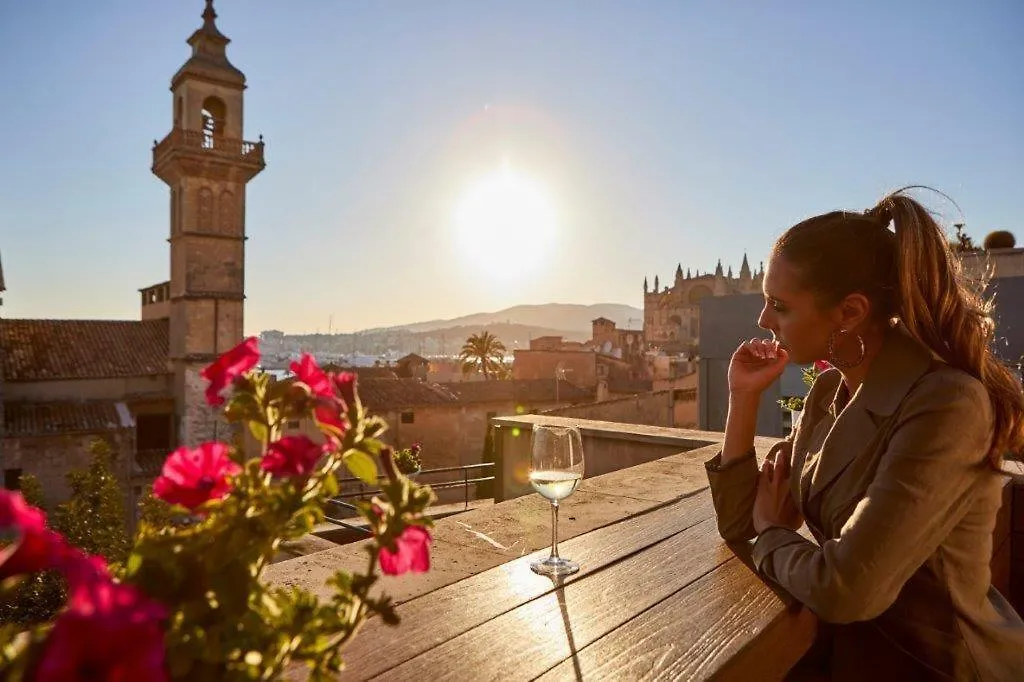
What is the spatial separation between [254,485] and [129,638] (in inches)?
10.3

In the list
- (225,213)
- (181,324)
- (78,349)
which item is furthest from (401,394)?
(78,349)

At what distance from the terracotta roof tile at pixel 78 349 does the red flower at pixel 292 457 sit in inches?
1044

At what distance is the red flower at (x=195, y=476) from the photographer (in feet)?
2.43

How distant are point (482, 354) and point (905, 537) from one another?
46.1m

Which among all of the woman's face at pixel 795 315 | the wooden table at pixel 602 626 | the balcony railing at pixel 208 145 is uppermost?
the balcony railing at pixel 208 145

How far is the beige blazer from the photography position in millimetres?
1675

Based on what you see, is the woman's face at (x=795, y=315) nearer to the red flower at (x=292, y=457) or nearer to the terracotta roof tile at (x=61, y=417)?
the red flower at (x=292, y=457)

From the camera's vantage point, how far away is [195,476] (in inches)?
29.5

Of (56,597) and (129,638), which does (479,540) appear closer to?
(129,638)

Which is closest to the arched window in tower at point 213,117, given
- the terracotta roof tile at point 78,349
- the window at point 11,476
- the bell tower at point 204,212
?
the bell tower at point 204,212

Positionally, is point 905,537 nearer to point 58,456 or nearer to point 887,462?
point 887,462

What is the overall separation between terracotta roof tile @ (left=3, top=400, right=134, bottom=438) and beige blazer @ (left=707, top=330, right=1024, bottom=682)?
24.5 metres

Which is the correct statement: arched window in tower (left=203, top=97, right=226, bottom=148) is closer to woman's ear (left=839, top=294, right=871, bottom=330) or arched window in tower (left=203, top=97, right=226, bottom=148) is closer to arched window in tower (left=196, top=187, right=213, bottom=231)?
arched window in tower (left=196, top=187, right=213, bottom=231)

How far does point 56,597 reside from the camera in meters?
12.2
